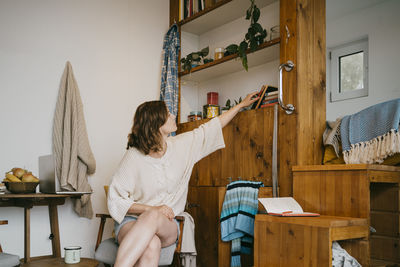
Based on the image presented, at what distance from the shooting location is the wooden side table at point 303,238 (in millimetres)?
1778

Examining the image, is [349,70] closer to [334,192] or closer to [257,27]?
[257,27]

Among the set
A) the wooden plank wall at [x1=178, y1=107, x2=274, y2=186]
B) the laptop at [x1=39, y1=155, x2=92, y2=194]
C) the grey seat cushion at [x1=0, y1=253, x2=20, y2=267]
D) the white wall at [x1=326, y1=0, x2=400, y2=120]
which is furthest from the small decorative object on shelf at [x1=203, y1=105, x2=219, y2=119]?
the grey seat cushion at [x1=0, y1=253, x2=20, y2=267]

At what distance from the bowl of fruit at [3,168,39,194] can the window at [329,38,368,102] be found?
2.88 m

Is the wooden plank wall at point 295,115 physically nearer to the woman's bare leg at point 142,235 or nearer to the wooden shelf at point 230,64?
the wooden shelf at point 230,64

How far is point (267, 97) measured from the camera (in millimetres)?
2754

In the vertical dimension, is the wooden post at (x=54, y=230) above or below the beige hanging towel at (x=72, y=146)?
below

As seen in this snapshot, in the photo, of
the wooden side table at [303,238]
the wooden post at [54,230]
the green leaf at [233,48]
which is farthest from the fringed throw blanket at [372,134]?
the wooden post at [54,230]

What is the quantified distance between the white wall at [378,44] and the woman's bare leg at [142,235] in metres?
2.37

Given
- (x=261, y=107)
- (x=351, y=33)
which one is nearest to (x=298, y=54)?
(x=261, y=107)

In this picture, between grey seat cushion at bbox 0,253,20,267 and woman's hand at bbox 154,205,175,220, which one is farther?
woman's hand at bbox 154,205,175,220

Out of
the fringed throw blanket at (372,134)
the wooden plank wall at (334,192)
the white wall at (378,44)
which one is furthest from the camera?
the white wall at (378,44)

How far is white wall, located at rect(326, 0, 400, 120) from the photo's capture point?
337 cm

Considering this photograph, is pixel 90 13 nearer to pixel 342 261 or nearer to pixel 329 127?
pixel 329 127

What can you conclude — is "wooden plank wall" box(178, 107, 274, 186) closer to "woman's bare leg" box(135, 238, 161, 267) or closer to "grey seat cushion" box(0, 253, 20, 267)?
"woman's bare leg" box(135, 238, 161, 267)
